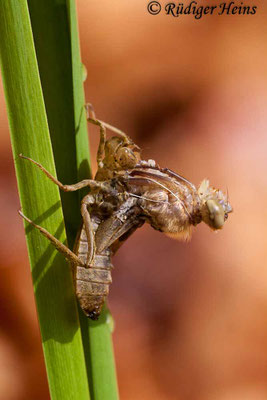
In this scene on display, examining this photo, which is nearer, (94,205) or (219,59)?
(94,205)

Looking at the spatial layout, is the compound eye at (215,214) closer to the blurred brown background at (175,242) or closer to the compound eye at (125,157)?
the compound eye at (125,157)

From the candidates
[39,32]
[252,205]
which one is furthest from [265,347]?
[39,32]

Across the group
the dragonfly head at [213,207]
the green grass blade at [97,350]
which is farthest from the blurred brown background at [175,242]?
the green grass blade at [97,350]

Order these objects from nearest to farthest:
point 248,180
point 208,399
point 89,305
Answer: point 89,305
point 208,399
point 248,180

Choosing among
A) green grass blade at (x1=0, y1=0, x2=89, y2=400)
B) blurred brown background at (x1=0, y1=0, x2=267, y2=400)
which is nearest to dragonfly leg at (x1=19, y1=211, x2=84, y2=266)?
green grass blade at (x1=0, y1=0, x2=89, y2=400)

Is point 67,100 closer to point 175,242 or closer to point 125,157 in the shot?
point 125,157

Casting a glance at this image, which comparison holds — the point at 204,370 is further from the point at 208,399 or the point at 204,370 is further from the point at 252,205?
the point at 252,205
